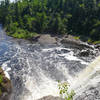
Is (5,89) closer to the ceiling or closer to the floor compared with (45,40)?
closer to the ceiling

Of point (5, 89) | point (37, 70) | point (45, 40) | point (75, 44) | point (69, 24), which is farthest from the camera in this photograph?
point (69, 24)

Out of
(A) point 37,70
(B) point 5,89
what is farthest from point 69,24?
(B) point 5,89

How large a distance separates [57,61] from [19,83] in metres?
11.3

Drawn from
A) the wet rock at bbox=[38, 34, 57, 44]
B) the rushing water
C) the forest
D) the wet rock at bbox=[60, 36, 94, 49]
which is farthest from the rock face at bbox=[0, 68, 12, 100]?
the forest

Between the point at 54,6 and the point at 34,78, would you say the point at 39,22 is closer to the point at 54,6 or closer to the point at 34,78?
the point at 54,6

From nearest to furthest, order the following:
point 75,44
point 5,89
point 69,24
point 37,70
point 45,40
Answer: point 5,89, point 37,70, point 75,44, point 45,40, point 69,24

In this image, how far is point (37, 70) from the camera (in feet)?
85.6

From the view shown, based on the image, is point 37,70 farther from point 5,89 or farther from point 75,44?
point 75,44

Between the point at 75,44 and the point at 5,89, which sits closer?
the point at 5,89

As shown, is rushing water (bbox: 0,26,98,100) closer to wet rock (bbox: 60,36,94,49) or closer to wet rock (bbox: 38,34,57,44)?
wet rock (bbox: 60,36,94,49)

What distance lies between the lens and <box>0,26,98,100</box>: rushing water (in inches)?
791

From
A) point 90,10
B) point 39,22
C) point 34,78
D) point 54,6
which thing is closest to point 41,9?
point 54,6

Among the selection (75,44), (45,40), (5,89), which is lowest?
(75,44)

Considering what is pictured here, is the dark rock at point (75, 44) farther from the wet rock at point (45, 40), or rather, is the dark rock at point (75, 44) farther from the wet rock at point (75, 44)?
the wet rock at point (45, 40)
